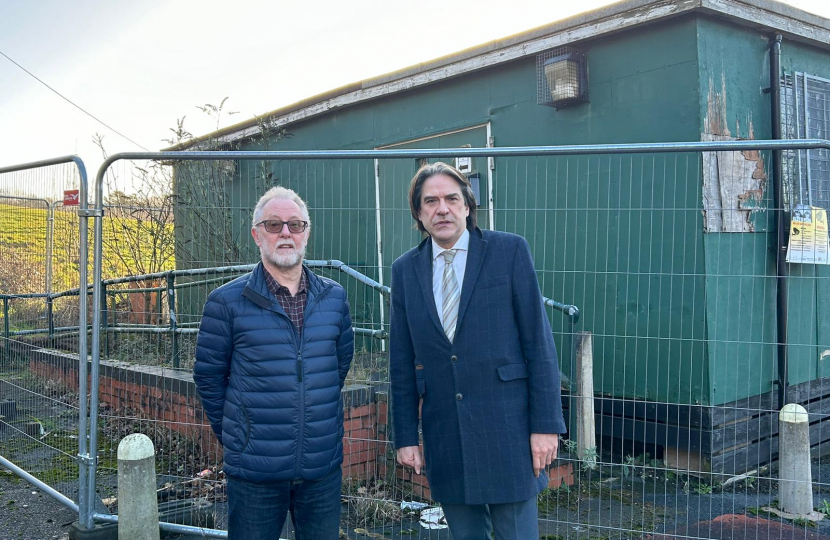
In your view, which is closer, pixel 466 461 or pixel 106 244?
pixel 466 461

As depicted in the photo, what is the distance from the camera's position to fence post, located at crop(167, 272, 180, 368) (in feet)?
14.5

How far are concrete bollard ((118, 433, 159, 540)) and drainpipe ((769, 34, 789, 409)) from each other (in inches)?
167

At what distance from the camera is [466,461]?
8.65ft

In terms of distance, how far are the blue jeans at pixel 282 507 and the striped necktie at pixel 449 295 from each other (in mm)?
817

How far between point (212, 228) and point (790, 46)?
5.35m

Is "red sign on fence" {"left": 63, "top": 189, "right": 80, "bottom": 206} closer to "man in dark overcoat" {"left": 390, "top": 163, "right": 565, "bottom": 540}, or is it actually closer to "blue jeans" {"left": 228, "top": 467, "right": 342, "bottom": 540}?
"blue jeans" {"left": 228, "top": 467, "right": 342, "bottom": 540}

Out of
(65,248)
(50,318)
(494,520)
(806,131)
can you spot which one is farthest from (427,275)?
(806,131)

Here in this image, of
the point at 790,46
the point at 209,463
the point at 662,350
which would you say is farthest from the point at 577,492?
the point at 790,46

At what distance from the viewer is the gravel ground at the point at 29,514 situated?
4424 millimetres

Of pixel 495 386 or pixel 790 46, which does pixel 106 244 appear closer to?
pixel 495 386

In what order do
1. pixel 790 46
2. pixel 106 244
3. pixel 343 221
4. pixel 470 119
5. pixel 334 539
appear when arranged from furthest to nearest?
pixel 470 119 → pixel 790 46 → pixel 106 244 → pixel 343 221 → pixel 334 539

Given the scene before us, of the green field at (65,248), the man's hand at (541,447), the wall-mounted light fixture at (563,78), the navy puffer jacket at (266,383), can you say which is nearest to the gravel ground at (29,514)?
the green field at (65,248)

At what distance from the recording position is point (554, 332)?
428cm

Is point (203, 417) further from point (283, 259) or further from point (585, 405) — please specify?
point (585, 405)
